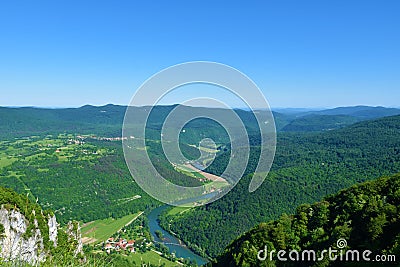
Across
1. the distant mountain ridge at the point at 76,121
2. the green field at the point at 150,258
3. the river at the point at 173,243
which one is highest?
the distant mountain ridge at the point at 76,121

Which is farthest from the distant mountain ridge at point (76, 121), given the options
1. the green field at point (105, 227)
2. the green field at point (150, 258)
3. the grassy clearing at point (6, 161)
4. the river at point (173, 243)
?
the green field at point (150, 258)

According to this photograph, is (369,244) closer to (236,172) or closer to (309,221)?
(309,221)

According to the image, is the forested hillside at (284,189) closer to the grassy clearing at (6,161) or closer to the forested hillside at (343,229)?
the forested hillside at (343,229)

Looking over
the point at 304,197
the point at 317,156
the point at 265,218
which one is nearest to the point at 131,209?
the point at 265,218

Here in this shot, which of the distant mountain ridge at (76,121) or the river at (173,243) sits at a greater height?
the distant mountain ridge at (76,121)

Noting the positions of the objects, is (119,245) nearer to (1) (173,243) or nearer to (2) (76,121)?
(1) (173,243)

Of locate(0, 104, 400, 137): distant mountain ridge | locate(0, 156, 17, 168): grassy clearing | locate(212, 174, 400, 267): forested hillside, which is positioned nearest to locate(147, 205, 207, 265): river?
locate(212, 174, 400, 267): forested hillside
